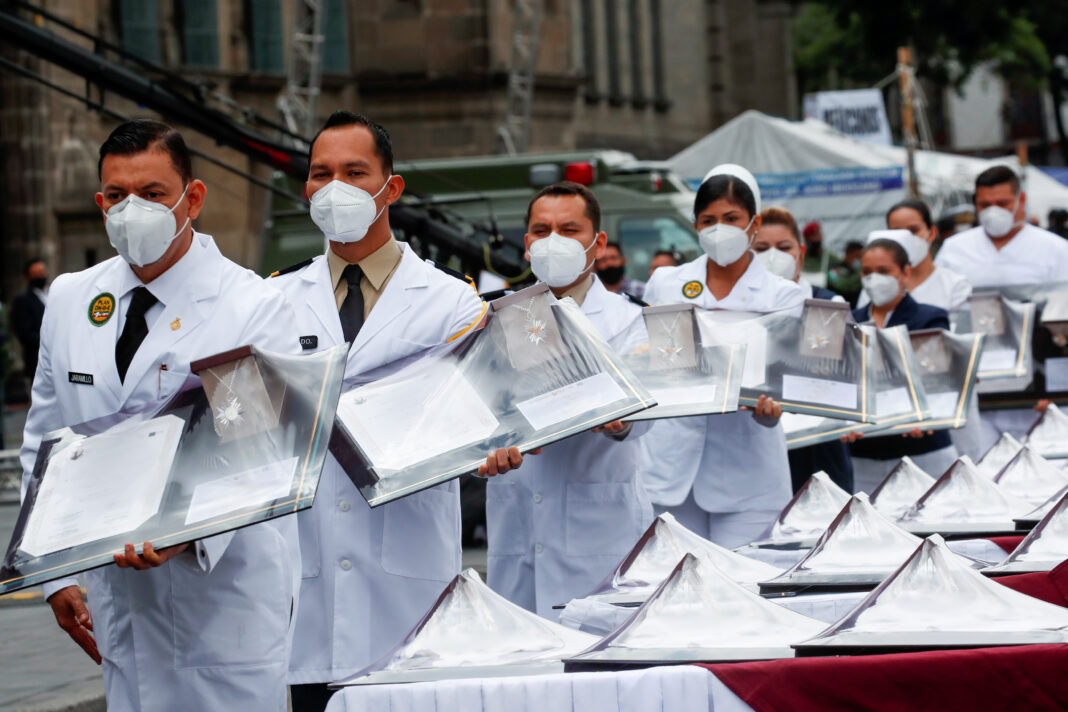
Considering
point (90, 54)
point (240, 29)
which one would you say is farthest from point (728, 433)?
point (240, 29)

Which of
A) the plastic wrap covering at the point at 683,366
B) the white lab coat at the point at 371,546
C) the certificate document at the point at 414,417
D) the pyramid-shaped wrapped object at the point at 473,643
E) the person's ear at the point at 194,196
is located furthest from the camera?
the plastic wrap covering at the point at 683,366

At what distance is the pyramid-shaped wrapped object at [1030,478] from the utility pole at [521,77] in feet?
71.5

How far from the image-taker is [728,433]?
21.5 feet

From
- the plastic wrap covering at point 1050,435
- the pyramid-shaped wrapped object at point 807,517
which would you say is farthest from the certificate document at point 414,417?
the plastic wrap covering at point 1050,435

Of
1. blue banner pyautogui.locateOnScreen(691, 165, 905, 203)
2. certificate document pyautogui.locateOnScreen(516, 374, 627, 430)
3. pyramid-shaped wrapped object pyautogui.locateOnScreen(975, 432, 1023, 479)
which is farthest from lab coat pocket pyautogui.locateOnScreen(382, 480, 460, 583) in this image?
blue banner pyautogui.locateOnScreen(691, 165, 905, 203)

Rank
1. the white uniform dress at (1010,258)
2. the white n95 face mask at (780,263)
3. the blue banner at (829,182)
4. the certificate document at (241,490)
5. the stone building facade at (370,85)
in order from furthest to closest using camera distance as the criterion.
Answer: the stone building facade at (370,85), the blue banner at (829,182), the white uniform dress at (1010,258), the white n95 face mask at (780,263), the certificate document at (241,490)

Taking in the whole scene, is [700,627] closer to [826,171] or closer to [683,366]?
[683,366]

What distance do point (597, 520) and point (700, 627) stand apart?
2.45 meters

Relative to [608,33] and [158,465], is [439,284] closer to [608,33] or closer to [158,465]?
[158,465]

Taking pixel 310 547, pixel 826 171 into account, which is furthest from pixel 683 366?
pixel 826 171

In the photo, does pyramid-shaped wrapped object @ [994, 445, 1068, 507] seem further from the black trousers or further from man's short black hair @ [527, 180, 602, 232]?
the black trousers

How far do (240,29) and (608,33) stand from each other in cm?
1326

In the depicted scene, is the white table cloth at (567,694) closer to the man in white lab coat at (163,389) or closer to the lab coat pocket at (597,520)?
the man in white lab coat at (163,389)

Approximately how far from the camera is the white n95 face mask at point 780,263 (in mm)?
8258
